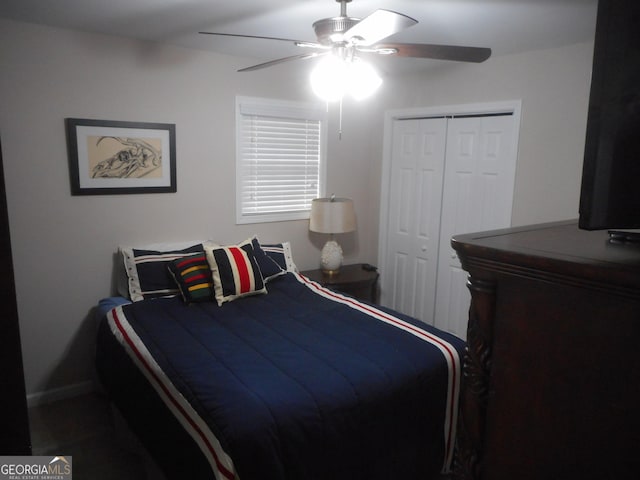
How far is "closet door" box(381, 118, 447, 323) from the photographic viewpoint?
387 cm

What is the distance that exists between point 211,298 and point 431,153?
85.1 inches

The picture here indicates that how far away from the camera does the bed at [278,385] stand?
1778 mm

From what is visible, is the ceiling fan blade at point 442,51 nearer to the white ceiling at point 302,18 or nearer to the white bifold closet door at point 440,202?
the white ceiling at point 302,18

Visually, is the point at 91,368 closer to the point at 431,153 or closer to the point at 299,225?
the point at 299,225

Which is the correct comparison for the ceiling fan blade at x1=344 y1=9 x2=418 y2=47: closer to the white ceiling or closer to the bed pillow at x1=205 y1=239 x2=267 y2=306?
the white ceiling

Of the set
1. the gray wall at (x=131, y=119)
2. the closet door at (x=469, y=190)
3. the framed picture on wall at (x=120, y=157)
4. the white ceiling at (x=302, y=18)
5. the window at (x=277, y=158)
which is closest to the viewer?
the white ceiling at (x=302, y=18)

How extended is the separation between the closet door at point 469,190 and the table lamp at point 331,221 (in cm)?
80

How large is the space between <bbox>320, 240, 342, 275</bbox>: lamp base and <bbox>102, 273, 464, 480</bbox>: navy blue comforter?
118 centimetres

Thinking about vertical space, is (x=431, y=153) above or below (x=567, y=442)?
→ above

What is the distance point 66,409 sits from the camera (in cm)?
303

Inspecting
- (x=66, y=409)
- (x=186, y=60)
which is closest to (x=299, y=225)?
(x=186, y=60)

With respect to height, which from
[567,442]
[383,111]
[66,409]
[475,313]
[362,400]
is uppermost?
[383,111]
